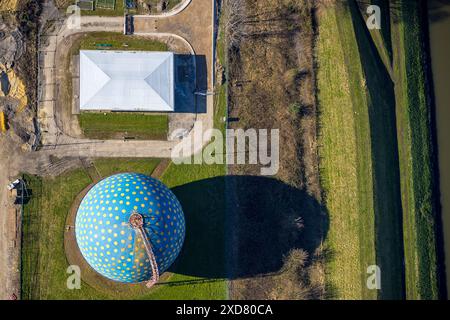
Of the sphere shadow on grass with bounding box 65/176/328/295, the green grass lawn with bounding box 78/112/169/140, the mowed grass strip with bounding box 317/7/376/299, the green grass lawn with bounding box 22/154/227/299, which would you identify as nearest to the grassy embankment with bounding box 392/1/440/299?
the mowed grass strip with bounding box 317/7/376/299

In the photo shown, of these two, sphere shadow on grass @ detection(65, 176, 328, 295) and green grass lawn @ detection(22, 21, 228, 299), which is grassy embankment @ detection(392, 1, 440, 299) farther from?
green grass lawn @ detection(22, 21, 228, 299)

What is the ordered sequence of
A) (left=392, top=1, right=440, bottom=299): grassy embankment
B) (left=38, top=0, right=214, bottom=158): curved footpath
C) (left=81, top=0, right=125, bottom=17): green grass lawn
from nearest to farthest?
(left=38, top=0, right=214, bottom=158): curved footpath < (left=81, top=0, right=125, bottom=17): green grass lawn < (left=392, top=1, right=440, bottom=299): grassy embankment

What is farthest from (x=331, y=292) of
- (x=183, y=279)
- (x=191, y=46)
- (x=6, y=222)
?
(x=6, y=222)

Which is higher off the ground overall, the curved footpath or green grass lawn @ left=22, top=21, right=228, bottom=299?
the curved footpath

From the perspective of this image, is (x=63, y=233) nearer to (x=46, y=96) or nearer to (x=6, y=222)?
(x=6, y=222)

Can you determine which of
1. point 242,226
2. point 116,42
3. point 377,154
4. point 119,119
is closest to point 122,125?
point 119,119

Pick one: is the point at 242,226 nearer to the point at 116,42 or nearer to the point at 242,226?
the point at 242,226

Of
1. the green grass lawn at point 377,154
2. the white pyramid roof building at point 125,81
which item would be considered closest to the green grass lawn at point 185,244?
the white pyramid roof building at point 125,81
